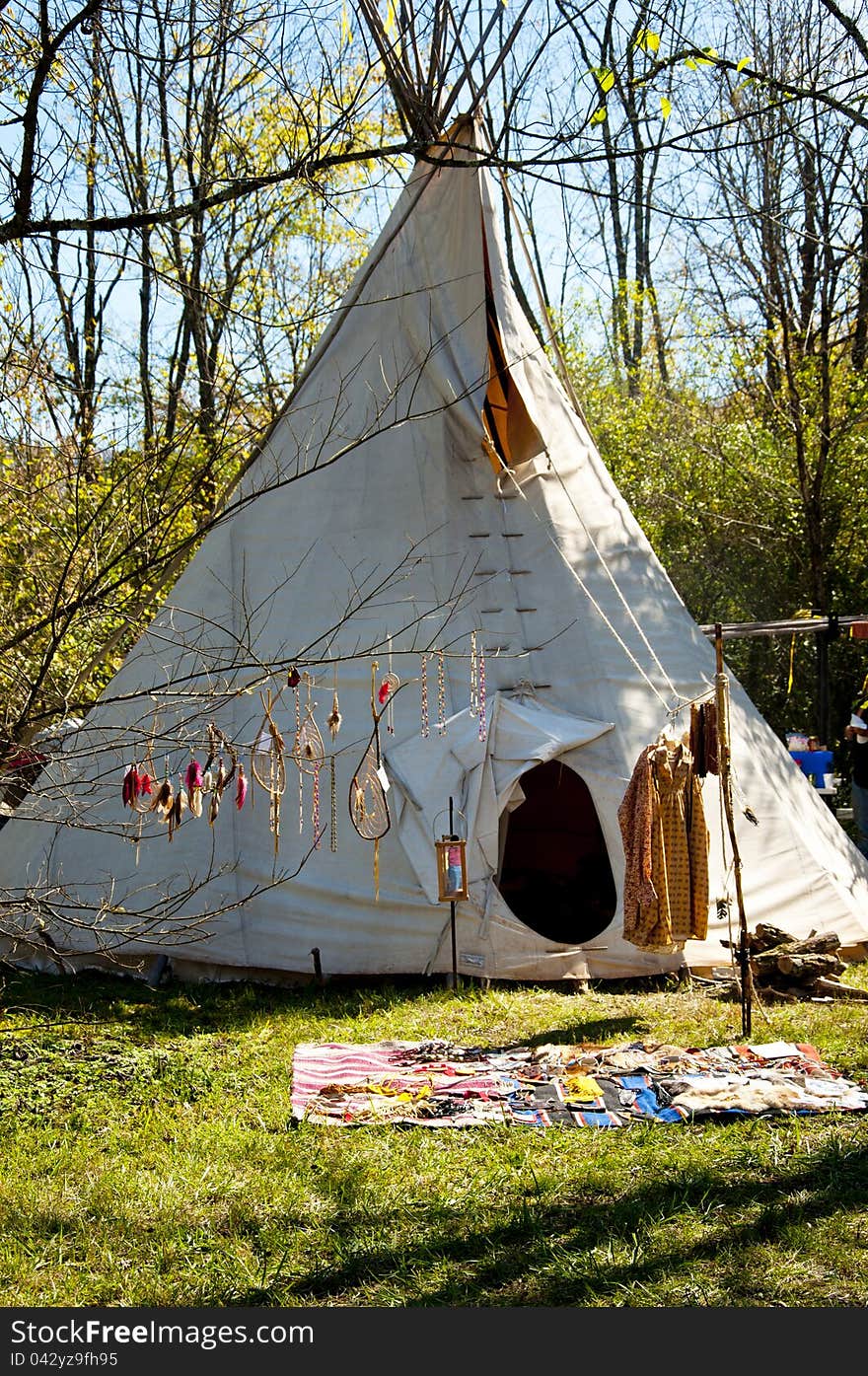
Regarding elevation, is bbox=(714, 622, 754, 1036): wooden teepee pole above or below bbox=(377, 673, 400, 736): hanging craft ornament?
below

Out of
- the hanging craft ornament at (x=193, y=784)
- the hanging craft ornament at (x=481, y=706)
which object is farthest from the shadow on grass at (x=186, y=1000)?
the hanging craft ornament at (x=193, y=784)

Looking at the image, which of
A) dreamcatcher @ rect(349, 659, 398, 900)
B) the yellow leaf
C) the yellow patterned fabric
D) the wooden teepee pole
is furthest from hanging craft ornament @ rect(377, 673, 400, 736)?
the yellow leaf

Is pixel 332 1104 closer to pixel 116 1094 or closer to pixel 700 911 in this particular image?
pixel 116 1094

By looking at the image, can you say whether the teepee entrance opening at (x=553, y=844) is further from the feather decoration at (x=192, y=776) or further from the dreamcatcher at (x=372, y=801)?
the feather decoration at (x=192, y=776)

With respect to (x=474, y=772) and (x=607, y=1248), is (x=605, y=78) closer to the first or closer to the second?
(x=607, y=1248)

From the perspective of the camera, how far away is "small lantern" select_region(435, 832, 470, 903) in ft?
20.0

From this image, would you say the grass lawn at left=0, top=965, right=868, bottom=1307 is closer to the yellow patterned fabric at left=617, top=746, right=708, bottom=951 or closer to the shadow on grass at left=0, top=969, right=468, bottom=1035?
the shadow on grass at left=0, top=969, right=468, bottom=1035

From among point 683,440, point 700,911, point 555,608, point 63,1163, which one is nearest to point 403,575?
point 555,608

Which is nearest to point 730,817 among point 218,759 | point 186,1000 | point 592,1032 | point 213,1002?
point 592,1032

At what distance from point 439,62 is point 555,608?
9.30 ft

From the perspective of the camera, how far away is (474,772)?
21.2 feet

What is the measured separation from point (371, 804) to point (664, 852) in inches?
63.4

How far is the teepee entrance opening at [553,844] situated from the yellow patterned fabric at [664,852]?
180cm

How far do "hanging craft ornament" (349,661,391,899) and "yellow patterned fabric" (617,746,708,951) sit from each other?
1189 mm
